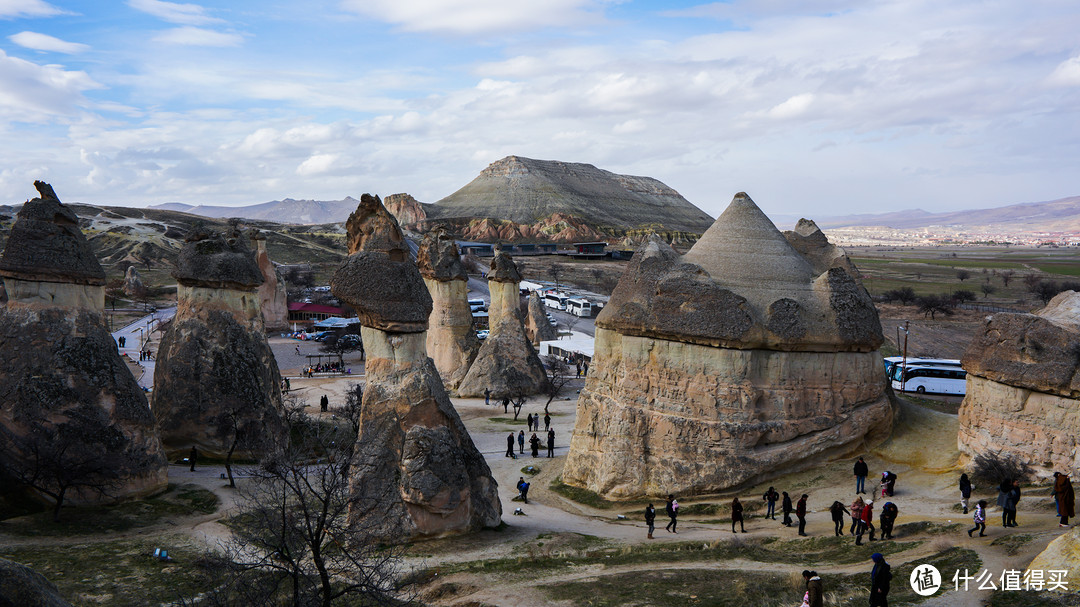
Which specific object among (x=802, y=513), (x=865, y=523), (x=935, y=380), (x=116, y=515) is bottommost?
(x=116, y=515)

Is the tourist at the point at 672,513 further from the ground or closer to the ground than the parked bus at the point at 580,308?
closer to the ground

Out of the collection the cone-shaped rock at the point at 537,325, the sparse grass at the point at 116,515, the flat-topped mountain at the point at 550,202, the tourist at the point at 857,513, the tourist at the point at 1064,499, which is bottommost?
the sparse grass at the point at 116,515

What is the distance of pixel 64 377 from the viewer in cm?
1831

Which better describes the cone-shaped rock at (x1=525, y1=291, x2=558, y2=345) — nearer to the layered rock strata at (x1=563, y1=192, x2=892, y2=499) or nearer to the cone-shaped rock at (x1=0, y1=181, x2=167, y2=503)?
the layered rock strata at (x1=563, y1=192, x2=892, y2=499)

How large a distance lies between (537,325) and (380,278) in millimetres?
32786

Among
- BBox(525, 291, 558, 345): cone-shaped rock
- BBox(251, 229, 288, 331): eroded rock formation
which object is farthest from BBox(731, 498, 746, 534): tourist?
BBox(251, 229, 288, 331): eroded rock formation

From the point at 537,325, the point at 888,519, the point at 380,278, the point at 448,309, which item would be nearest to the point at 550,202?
the point at 537,325

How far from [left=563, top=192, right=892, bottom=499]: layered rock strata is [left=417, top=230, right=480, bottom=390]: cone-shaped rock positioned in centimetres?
1709

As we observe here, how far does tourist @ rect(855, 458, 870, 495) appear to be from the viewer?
55.6ft

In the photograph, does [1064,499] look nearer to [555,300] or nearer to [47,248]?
[47,248]

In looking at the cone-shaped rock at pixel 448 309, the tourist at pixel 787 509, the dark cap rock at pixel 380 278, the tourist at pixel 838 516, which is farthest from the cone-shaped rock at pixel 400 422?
the cone-shaped rock at pixel 448 309

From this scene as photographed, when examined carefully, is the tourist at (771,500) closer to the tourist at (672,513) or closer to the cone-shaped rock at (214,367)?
the tourist at (672,513)

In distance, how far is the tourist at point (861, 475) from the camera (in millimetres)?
16953

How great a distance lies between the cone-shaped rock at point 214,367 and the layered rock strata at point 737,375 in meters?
9.71
